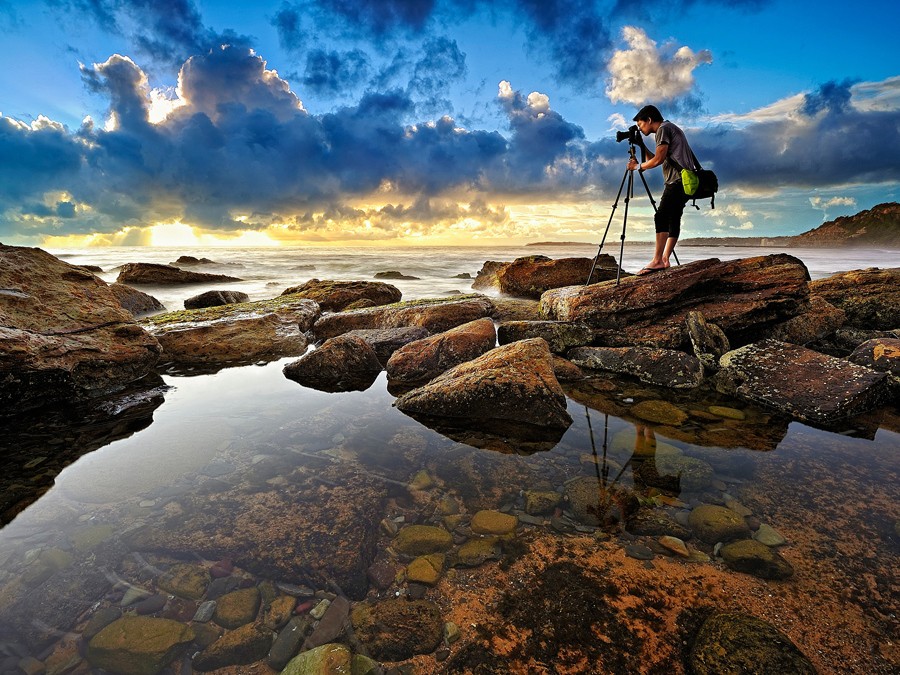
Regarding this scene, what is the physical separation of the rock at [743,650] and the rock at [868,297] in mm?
10445

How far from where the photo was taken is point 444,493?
12.0ft

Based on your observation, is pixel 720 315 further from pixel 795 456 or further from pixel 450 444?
pixel 450 444

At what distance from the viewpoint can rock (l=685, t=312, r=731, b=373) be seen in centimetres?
682

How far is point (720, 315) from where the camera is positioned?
7.90 metres

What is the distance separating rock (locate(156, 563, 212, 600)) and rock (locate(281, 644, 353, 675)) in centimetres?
86

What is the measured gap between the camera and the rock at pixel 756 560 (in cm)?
276

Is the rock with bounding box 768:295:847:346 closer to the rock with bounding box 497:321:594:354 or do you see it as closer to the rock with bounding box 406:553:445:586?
the rock with bounding box 497:321:594:354

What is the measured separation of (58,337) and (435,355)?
17.7 feet

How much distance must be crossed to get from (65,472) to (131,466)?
56 cm

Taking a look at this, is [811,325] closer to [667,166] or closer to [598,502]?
[667,166]

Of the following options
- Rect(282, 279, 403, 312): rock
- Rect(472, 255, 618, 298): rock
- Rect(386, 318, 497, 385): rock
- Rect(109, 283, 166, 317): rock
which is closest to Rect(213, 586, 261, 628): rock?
Rect(386, 318, 497, 385): rock

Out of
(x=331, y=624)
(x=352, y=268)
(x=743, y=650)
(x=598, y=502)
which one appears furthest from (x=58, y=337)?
(x=352, y=268)

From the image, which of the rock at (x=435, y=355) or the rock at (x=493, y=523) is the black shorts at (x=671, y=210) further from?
the rock at (x=493, y=523)

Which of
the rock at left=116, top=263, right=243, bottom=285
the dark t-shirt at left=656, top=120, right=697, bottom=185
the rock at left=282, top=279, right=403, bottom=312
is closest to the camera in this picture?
the dark t-shirt at left=656, top=120, right=697, bottom=185
